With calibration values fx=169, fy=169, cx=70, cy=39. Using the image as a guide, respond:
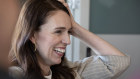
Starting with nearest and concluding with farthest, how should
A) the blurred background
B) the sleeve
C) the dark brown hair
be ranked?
the dark brown hair → the sleeve → the blurred background

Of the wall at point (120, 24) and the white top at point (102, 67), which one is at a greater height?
the wall at point (120, 24)

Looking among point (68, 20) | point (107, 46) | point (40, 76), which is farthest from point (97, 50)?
point (40, 76)

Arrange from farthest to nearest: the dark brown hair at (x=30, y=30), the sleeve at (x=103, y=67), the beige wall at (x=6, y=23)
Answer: the sleeve at (x=103, y=67), the dark brown hair at (x=30, y=30), the beige wall at (x=6, y=23)

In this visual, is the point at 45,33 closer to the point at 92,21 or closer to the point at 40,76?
the point at 40,76

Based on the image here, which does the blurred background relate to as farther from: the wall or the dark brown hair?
the dark brown hair

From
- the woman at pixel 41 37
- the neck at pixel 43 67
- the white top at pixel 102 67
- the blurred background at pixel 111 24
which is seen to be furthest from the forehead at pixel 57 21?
the blurred background at pixel 111 24

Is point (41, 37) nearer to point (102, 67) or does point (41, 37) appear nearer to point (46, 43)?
point (46, 43)

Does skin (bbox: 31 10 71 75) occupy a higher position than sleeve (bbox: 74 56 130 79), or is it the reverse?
skin (bbox: 31 10 71 75)

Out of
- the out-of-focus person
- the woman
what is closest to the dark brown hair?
the woman

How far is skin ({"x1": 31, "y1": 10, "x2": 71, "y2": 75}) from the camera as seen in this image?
0.72 m

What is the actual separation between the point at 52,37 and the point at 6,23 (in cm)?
53

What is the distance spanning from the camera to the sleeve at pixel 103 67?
3.02 feet

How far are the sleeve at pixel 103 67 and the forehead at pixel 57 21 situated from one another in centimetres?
29

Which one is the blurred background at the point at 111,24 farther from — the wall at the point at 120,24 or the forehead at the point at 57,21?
the forehead at the point at 57,21
